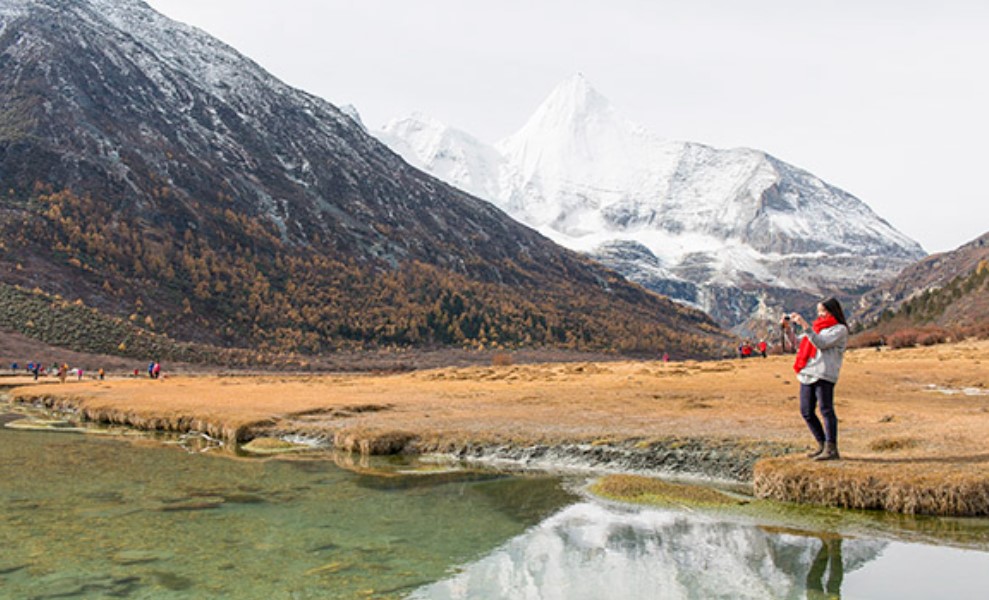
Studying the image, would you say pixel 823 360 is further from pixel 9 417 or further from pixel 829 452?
pixel 9 417

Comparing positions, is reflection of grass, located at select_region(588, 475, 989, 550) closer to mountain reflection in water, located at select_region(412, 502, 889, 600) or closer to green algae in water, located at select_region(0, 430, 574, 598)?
mountain reflection in water, located at select_region(412, 502, 889, 600)

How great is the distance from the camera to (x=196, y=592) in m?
11.4

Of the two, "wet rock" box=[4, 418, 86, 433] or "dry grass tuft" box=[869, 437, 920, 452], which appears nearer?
"dry grass tuft" box=[869, 437, 920, 452]

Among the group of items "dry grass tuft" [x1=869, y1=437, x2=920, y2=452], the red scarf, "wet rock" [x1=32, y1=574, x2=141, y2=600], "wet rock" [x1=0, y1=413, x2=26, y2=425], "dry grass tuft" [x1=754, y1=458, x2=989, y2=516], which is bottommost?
"wet rock" [x1=0, y1=413, x2=26, y2=425]

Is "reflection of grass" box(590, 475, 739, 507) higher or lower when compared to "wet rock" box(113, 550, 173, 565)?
higher

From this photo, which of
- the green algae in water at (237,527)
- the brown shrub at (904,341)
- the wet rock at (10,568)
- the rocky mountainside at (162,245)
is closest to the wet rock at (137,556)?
the green algae in water at (237,527)

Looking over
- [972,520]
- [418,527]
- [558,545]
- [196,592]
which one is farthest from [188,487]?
[972,520]

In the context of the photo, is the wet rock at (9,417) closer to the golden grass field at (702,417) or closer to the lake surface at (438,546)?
the golden grass field at (702,417)

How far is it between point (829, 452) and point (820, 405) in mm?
1675

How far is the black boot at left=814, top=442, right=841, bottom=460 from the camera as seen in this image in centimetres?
1695

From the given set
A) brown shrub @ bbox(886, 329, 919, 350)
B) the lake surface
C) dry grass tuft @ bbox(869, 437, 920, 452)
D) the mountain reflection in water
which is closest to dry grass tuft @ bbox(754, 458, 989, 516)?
the lake surface

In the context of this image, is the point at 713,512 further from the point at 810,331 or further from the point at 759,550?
the point at 810,331

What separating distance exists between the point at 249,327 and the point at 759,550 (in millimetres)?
141046

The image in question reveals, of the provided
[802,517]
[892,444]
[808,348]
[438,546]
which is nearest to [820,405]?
[808,348]
